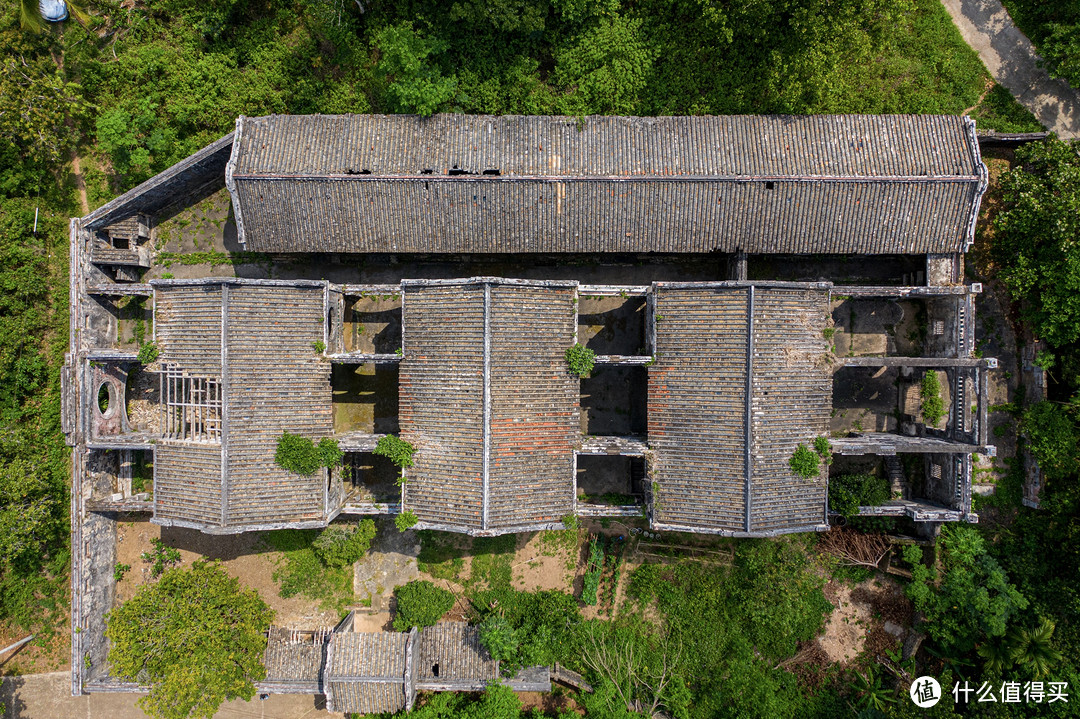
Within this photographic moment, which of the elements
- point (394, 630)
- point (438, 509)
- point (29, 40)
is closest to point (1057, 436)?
point (438, 509)

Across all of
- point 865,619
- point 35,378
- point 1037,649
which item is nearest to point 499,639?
point 865,619

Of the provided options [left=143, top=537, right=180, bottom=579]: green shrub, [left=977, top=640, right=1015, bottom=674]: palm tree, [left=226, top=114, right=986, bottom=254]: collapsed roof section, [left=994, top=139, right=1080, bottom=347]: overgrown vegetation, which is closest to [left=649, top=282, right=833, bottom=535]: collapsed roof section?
[left=226, top=114, right=986, bottom=254]: collapsed roof section

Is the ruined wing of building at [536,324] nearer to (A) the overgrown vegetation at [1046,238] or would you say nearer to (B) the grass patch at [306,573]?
(A) the overgrown vegetation at [1046,238]

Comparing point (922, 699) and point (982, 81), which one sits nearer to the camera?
point (922, 699)

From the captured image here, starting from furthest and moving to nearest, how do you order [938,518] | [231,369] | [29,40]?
1. [29,40]
2. [938,518]
3. [231,369]

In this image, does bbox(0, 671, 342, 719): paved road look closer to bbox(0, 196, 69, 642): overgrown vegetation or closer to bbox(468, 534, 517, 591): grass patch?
bbox(0, 196, 69, 642): overgrown vegetation

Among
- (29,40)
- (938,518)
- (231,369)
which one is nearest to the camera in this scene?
(231,369)

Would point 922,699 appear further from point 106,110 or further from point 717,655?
point 106,110

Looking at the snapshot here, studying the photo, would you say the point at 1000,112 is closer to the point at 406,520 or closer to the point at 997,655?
the point at 997,655
